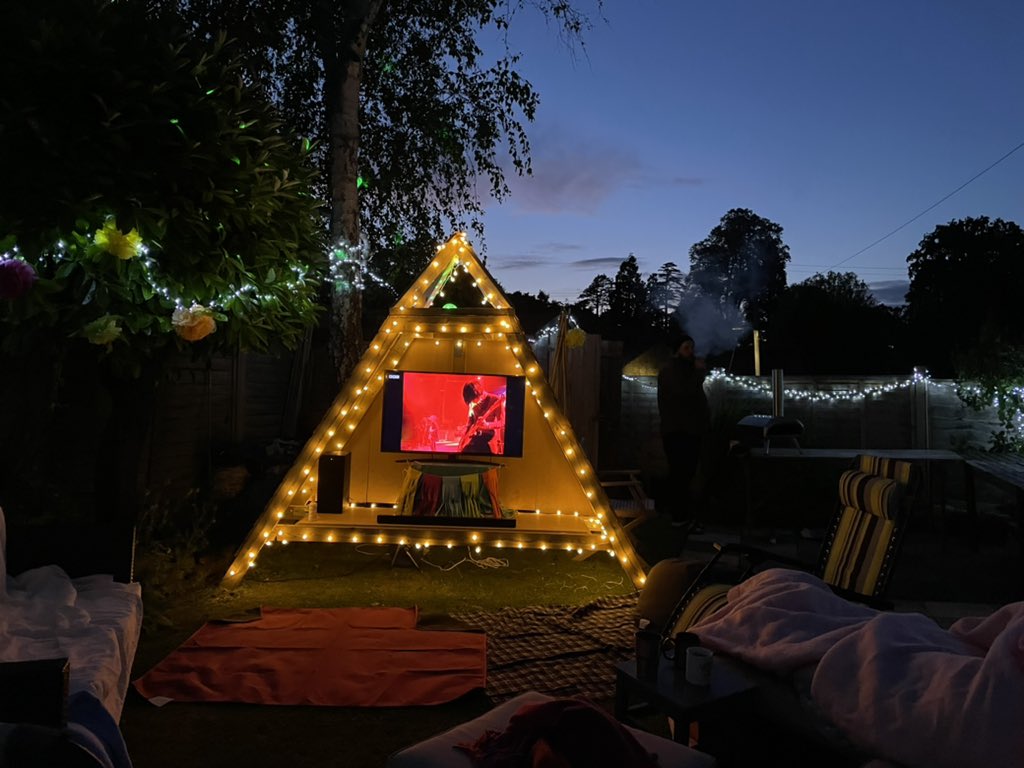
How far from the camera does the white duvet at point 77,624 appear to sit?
101 inches

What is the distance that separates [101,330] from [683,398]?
5.32 m

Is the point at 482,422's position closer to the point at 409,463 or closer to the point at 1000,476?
the point at 409,463

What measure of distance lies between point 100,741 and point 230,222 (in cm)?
220

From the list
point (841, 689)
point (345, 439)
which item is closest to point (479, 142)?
point (345, 439)

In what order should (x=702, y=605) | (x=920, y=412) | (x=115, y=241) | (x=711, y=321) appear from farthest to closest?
(x=711, y=321) → (x=920, y=412) → (x=702, y=605) → (x=115, y=241)

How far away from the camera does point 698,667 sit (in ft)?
7.91

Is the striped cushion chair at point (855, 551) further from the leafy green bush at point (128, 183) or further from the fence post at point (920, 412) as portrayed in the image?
the fence post at point (920, 412)

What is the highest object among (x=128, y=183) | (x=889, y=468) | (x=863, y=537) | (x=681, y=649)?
(x=128, y=183)

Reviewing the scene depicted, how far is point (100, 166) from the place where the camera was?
9.45ft

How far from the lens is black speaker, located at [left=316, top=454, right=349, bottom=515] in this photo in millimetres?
5512

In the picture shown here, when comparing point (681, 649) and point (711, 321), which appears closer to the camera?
point (681, 649)

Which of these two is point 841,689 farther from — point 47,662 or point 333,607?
point 333,607

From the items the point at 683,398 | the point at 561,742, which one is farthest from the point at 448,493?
the point at 561,742

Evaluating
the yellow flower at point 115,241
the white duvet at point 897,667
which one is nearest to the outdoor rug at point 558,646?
the white duvet at point 897,667
